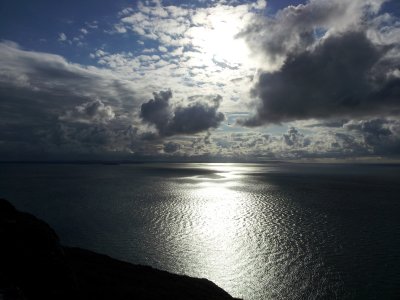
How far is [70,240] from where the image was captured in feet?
224

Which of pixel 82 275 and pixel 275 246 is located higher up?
pixel 82 275

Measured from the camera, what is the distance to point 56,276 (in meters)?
26.7

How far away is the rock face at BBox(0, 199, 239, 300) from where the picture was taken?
2514 cm

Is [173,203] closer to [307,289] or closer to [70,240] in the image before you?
[70,240]

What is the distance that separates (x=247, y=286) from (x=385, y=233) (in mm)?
48426

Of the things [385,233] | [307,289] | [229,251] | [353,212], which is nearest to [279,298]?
[307,289]

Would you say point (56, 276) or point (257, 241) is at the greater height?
point (56, 276)

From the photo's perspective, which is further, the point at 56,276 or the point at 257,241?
the point at 257,241

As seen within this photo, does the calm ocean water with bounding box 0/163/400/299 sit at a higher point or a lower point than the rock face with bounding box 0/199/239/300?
lower

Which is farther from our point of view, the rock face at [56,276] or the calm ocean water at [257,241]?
the calm ocean water at [257,241]

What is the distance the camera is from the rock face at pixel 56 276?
2514cm

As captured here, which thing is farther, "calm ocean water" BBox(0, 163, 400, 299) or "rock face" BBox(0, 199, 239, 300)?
"calm ocean water" BBox(0, 163, 400, 299)

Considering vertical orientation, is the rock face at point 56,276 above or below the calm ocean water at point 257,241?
above

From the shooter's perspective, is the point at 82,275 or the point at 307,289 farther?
the point at 307,289
